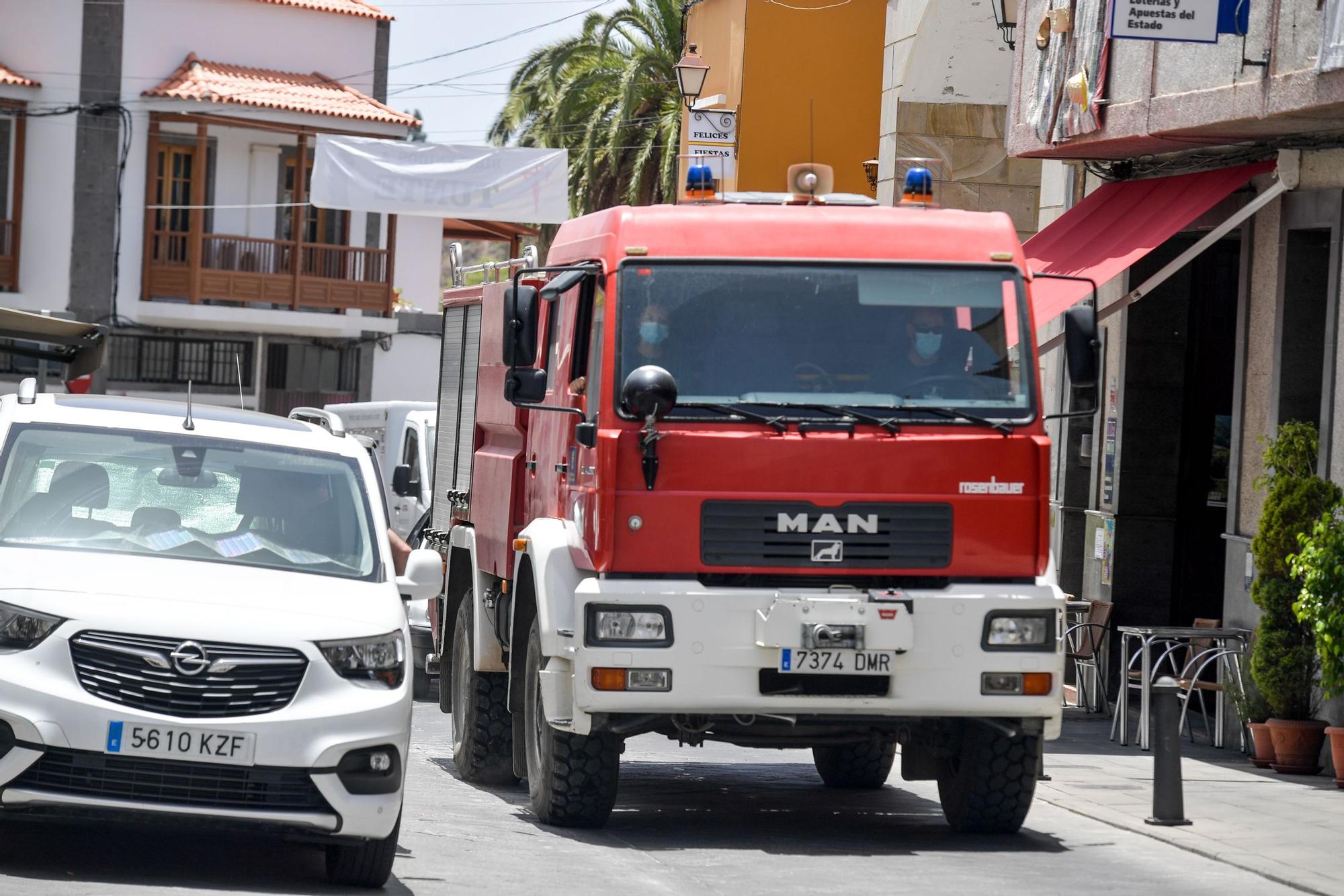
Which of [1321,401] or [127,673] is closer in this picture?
[127,673]

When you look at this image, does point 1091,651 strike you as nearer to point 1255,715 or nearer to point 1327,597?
point 1255,715

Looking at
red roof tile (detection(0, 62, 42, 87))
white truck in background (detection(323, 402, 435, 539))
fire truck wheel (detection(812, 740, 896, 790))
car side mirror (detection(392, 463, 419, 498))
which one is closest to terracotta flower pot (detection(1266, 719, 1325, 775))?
fire truck wheel (detection(812, 740, 896, 790))

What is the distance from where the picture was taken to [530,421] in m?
11.0

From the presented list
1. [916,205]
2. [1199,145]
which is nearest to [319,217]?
[1199,145]

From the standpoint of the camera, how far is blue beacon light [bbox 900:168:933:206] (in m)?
10.4

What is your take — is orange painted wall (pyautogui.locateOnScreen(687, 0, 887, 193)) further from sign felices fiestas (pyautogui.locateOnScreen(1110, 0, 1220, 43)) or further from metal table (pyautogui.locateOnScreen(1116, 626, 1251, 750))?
metal table (pyautogui.locateOnScreen(1116, 626, 1251, 750))

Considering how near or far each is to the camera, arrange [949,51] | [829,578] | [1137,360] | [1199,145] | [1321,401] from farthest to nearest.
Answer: [949,51] < [1137,360] < [1199,145] < [1321,401] < [829,578]

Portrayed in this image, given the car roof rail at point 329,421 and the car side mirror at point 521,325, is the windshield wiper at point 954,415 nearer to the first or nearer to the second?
the car side mirror at point 521,325

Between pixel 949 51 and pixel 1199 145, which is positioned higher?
pixel 949 51

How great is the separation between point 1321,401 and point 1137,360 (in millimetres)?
3204

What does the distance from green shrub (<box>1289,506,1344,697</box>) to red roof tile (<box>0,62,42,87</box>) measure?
3039 cm

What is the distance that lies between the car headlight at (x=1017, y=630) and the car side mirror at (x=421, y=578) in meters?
2.46

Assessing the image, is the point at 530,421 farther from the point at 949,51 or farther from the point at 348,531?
the point at 949,51

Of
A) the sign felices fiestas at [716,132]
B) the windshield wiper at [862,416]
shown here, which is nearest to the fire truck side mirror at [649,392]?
the windshield wiper at [862,416]
